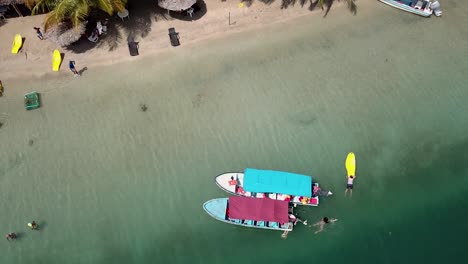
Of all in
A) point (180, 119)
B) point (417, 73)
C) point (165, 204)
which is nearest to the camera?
point (165, 204)

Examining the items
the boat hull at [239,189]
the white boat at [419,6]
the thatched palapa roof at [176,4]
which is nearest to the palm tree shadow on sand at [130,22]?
the thatched palapa roof at [176,4]

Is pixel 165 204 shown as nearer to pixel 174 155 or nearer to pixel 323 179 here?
pixel 174 155

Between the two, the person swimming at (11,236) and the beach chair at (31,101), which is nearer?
the person swimming at (11,236)

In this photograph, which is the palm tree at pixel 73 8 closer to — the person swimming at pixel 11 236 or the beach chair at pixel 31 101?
the beach chair at pixel 31 101

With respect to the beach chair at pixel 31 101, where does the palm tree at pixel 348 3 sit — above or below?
above

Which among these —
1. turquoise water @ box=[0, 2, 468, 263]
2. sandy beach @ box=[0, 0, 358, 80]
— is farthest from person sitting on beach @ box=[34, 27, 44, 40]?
turquoise water @ box=[0, 2, 468, 263]

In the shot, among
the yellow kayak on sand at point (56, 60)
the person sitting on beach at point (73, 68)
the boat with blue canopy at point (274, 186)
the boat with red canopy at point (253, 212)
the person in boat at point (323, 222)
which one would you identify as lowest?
the person in boat at point (323, 222)

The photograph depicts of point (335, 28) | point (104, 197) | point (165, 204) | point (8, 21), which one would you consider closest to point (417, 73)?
point (335, 28)
